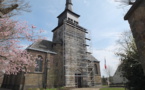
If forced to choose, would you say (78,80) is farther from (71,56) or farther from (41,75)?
(41,75)

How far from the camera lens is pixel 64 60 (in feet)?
66.2

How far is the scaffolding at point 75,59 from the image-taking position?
20.0 meters

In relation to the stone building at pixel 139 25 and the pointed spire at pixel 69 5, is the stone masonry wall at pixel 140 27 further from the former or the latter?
the pointed spire at pixel 69 5

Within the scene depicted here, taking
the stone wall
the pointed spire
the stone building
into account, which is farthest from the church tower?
the stone building

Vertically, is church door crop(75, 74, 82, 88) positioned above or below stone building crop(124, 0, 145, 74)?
below

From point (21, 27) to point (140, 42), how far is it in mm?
7696

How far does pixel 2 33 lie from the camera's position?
520 centimetres

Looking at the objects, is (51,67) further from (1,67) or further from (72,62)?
(1,67)

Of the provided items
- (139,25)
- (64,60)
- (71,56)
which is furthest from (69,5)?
(139,25)

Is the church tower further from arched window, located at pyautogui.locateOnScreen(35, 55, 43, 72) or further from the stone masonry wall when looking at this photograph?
the stone masonry wall

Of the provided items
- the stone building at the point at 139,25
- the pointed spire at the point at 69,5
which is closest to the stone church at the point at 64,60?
the pointed spire at the point at 69,5

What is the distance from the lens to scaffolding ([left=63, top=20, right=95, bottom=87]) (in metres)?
20.0

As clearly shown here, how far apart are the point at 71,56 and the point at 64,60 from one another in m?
2.08

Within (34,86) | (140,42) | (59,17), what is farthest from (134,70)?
(59,17)
